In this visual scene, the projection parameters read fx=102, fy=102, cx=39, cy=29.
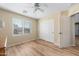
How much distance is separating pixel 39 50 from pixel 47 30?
1.84 ft

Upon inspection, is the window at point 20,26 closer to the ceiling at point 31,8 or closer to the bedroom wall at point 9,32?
the bedroom wall at point 9,32

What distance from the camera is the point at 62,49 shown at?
2557 mm

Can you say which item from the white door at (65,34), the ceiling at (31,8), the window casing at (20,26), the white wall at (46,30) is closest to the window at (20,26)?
the window casing at (20,26)

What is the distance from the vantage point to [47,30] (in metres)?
2.66

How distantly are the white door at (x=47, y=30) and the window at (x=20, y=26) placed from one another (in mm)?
338

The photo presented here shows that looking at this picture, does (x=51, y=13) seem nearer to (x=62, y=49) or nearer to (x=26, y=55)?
(x=62, y=49)

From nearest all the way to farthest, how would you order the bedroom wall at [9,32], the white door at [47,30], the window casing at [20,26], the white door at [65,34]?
the bedroom wall at [9,32] → the window casing at [20,26] → the white door at [47,30] → the white door at [65,34]

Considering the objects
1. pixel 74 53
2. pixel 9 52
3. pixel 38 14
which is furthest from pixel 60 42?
pixel 9 52

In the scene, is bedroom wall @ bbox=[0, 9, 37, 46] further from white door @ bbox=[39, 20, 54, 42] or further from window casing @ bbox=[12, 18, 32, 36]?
white door @ bbox=[39, 20, 54, 42]

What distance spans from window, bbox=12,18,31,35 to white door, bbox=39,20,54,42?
0.34 m

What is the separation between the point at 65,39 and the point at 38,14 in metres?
1.01

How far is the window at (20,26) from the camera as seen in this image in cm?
244

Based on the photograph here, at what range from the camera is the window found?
8.02 ft

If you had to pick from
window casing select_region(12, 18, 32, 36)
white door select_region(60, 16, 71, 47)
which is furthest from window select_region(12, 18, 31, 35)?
white door select_region(60, 16, 71, 47)
